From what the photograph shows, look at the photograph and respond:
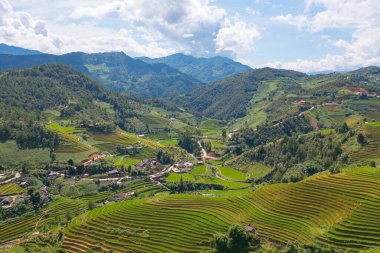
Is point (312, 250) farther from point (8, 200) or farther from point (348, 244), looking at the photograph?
point (8, 200)

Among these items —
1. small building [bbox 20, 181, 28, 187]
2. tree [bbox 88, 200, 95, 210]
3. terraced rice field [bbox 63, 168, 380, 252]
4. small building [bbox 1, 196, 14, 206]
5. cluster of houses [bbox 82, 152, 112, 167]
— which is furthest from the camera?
cluster of houses [bbox 82, 152, 112, 167]

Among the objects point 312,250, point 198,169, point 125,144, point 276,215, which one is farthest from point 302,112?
point 312,250

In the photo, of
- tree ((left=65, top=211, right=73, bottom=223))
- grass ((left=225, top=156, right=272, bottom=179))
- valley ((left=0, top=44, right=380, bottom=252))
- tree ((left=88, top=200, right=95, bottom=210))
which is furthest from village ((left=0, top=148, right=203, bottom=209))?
grass ((left=225, top=156, right=272, bottom=179))

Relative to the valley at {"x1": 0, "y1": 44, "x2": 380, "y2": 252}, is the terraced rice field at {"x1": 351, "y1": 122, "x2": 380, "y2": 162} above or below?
above

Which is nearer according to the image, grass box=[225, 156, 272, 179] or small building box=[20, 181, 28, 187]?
small building box=[20, 181, 28, 187]

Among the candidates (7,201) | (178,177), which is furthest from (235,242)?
(7,201)

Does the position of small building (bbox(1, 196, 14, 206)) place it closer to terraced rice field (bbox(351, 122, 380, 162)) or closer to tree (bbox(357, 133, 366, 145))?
terraced rice field (bbox(351, 122, 380, 162))
